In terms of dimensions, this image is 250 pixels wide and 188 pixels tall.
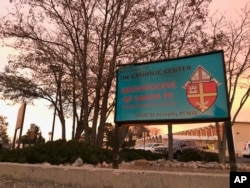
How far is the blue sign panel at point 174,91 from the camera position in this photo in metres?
7.48

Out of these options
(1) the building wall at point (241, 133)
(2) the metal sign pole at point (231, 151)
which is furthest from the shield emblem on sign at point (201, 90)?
(1) the building wall at point (241, 133)

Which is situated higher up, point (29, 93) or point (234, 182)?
point (29, 93)

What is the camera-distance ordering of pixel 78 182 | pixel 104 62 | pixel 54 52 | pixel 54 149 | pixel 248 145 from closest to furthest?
pixel 78 182, pixel 54 149, pixel 104 62, pixel 54 52, pixel 248 145

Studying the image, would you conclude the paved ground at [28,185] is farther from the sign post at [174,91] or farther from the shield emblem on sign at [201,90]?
the shield emblem on sign at [201,90]

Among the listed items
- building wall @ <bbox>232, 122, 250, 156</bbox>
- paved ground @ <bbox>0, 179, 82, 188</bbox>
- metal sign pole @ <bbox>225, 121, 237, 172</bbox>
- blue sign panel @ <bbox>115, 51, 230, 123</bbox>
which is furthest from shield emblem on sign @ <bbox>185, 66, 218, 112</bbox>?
building wall @ <bbox>232, 122, 250, 156</bbox>

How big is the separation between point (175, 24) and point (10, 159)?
35.4 feet

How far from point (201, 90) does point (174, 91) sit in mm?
683

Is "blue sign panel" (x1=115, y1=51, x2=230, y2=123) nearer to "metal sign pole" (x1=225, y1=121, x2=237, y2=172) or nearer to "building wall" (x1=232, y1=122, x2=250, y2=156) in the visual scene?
"metal sign pole" (x1=225, y1=121, x2=237, y2=172)

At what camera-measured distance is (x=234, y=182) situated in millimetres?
5125

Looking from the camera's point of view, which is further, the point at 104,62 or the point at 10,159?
the point at 104,62

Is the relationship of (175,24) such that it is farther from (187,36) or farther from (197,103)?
(197,103)

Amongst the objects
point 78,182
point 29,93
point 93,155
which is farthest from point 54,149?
point 29,93

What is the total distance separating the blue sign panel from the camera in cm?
748

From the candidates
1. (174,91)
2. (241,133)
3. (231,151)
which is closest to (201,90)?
(174,91)
